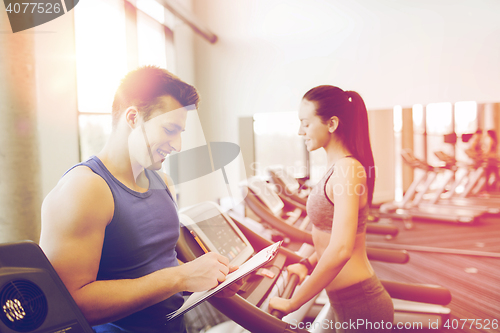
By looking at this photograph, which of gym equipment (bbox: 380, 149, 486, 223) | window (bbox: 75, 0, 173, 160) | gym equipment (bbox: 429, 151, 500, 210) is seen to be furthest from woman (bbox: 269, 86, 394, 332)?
gym equipment (bbox: 380, 149, 486, 223)

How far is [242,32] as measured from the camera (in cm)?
269

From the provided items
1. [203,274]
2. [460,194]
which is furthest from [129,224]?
[460,194]

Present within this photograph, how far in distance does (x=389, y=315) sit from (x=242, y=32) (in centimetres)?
233

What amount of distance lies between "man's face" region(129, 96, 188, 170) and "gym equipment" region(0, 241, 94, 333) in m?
0.36

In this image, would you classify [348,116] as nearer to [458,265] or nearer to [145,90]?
[145,90]

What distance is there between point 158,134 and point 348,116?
0.73m

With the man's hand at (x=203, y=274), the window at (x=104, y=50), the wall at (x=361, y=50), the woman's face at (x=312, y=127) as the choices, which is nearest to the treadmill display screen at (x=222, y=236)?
the man's hand at (x=203, y=274)

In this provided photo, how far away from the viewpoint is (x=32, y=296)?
29.2 inches

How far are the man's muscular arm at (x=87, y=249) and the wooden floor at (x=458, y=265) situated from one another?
2320mm

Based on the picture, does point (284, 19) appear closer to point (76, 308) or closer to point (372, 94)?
point (372, 94)

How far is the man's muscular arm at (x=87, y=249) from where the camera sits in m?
0.74

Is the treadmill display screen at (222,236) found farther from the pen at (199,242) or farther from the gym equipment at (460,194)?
the gym equipment at (460,194)

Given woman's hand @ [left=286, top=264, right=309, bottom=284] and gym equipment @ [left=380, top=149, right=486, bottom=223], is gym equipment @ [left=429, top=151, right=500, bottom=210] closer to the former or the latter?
gym equipment @ [left=380, top=149, right=486, bottom=223]

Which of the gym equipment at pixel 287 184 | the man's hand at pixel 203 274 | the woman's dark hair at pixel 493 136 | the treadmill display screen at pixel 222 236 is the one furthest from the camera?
the gym equipment at pixel 287 184
